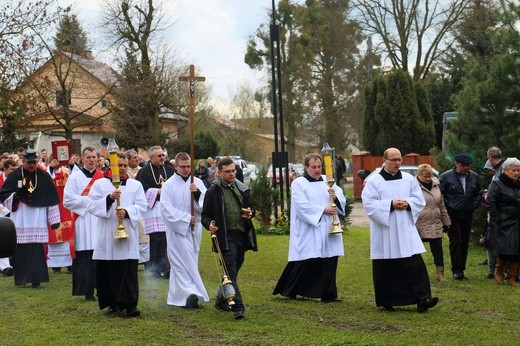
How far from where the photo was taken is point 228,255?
1099 cm

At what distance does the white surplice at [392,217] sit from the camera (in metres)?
11.1

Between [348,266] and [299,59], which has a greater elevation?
[299,59]

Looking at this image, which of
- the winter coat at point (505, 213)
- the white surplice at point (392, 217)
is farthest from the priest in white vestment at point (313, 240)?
the winter coat at point (505, 213)

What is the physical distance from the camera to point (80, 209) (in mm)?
11930

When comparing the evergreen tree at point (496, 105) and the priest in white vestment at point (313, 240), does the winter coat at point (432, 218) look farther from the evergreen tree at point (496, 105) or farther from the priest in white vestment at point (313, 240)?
the evergreen tree at point (496, 105)

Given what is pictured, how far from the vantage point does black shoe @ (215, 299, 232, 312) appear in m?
11.2

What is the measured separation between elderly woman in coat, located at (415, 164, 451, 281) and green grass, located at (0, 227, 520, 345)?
19.2 inches

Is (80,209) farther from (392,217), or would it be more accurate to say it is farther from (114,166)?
(392,217)

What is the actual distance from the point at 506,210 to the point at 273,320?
406 centimetres

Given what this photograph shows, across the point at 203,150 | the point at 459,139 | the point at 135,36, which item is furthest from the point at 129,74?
the point at 459,139

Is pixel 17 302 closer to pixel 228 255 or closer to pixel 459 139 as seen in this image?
pixel 228 255

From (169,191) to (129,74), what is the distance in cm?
3203

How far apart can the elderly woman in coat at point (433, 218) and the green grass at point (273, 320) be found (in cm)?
49

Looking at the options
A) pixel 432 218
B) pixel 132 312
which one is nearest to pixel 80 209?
pixel 132 312
